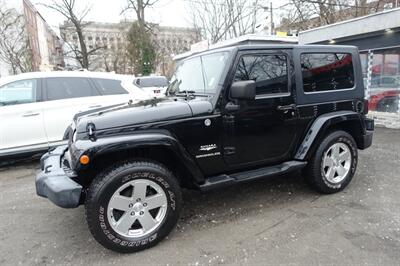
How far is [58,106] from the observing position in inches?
232

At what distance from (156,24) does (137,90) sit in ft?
87.4

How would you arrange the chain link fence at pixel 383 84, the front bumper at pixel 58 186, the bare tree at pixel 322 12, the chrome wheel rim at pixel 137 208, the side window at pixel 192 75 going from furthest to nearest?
the bare tree at pixel 322 12 < the chain link fence at pixel 383 84 < the side window at pixel 192 75 < the chrome wheel rim at pixel 137 208 < the front bumper at pixel 58 186

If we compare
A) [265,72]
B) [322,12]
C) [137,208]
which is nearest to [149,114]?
[137,208]

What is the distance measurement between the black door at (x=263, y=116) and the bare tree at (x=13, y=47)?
20026 millimetres

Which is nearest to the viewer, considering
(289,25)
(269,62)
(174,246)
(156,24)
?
(174,246)

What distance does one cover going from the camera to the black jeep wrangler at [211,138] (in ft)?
9.14

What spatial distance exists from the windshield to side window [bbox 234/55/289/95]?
22 centimetres

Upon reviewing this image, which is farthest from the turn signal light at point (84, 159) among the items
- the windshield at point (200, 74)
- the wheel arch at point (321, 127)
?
the wheel arch at point (321, 127)

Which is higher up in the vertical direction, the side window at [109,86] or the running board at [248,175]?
the side window at [109,86]

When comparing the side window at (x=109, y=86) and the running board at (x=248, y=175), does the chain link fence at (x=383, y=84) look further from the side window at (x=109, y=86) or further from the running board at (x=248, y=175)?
the side window at (x=109, y=86)

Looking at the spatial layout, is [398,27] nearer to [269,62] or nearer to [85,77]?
[269,62]

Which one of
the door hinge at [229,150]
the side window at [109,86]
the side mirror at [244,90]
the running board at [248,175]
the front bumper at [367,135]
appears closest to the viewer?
the side mirror at [244,90]

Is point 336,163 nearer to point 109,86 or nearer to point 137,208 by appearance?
point 137,208

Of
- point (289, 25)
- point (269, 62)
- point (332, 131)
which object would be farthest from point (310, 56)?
point (289, 25)
